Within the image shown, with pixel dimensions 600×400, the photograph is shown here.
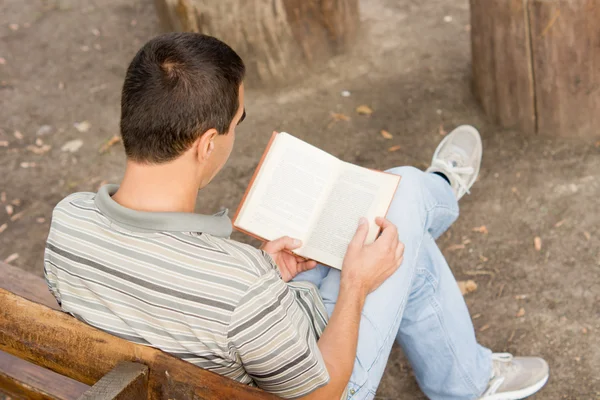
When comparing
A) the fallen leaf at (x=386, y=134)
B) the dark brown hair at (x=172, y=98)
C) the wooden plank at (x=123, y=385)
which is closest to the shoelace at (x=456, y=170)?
the fallen leaf at (x=386, y=134)

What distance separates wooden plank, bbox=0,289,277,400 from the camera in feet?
5.51

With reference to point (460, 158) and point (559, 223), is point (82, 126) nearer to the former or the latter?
point (460, 158)

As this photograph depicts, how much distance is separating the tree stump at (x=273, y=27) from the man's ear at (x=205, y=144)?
2.82 m

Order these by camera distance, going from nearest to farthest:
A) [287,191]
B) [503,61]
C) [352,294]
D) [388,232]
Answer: [352,294] < [388,232] < [287,191] < [503,61]

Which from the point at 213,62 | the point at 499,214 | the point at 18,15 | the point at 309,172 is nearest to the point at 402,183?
the point at 309,172

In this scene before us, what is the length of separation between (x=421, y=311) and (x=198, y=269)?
1.13 metres

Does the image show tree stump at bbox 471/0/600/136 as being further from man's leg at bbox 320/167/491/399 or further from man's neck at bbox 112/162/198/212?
man's neck at bbox 112/162/198/212

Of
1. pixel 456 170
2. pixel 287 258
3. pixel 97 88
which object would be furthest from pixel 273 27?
pixel 287 258

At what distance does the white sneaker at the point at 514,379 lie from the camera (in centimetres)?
287

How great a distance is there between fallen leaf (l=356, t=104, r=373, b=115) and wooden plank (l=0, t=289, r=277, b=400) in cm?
310

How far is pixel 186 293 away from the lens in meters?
1.69

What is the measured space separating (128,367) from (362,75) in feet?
11.8

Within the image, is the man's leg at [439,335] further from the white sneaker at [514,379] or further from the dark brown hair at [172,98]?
the dark brown hair at [172,98]

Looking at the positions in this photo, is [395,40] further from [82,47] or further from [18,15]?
[18,15]
